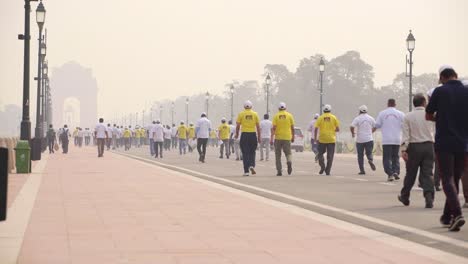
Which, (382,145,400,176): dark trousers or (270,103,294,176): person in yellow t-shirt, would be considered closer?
(382,145,400,176): dark trousers

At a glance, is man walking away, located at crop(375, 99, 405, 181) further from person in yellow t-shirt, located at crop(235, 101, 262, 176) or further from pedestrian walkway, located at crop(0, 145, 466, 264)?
pedestrian walkway, located at crop(0, 145, 466, 264)

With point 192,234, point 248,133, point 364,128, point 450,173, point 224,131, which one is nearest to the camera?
point 192,234

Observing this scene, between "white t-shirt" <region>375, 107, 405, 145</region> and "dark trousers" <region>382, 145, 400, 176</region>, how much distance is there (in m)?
0.18

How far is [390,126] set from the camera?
2062 centimetres

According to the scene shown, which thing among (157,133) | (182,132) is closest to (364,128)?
(157,133)

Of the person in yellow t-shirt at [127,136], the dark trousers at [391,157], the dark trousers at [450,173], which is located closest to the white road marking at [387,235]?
the dark trousers at [450,173]

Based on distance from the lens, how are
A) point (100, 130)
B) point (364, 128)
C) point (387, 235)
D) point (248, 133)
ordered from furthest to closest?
point (100, 130) < point (364, 128) < point (248, 133) < point (387, 235)

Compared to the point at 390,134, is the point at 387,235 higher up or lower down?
lower down

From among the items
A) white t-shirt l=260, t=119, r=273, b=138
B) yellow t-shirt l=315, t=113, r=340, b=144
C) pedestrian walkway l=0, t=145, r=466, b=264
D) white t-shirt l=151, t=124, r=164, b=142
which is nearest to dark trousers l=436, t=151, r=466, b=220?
pedestrian walkway l=0, t=145, r=466, b=264

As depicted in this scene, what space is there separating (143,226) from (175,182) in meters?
9.01

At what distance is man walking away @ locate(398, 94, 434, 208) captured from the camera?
44.4ft

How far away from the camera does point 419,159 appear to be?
13.6 m

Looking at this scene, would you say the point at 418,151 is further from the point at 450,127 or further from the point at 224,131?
the point at 224,131

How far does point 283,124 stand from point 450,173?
12.7 meters
